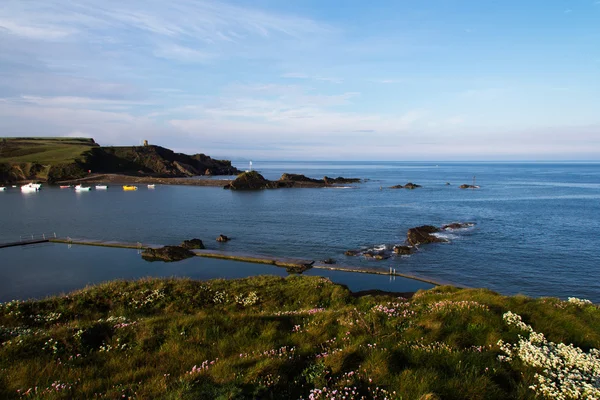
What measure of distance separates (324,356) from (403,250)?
38639 mm

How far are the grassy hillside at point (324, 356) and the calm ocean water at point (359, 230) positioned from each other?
2600 centimetres

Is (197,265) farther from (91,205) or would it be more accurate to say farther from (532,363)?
(91,205)

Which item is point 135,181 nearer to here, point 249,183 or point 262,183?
point 249,183

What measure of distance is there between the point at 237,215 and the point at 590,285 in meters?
60.1

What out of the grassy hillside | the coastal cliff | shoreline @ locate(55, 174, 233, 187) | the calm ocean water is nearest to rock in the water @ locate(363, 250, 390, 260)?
the calm ocean water

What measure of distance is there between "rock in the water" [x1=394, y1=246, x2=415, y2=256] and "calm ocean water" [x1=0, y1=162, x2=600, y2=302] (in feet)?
3.76

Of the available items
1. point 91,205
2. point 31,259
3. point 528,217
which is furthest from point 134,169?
point 528,217

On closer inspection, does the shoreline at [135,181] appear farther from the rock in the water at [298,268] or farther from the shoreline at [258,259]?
the rock in the water at [298,268]

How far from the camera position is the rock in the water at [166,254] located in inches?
1688

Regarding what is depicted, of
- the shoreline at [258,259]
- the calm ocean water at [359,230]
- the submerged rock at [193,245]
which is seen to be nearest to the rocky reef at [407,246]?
the calm ocean water at [359,230]

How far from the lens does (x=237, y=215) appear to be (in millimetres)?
76812

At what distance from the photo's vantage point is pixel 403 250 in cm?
4491

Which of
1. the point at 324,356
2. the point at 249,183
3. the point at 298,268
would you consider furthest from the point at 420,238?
the point at 249,183

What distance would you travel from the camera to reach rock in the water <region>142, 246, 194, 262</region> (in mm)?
42875
